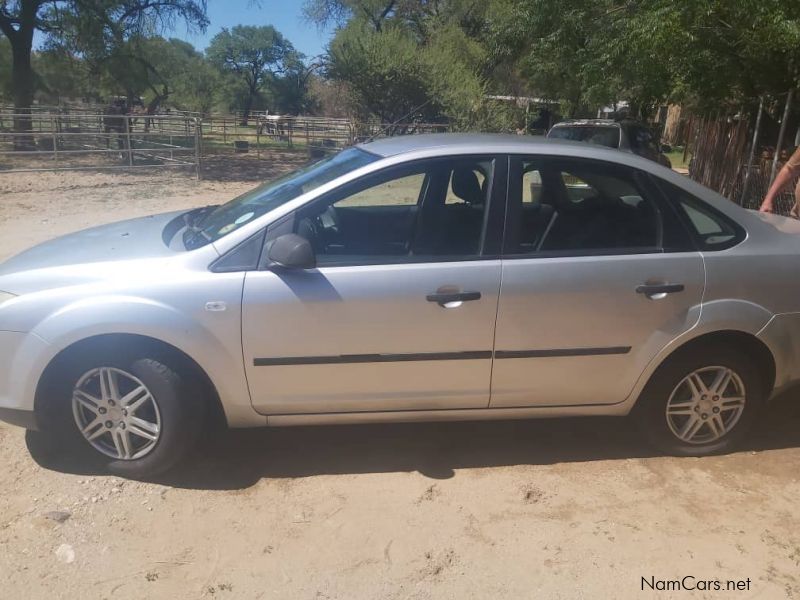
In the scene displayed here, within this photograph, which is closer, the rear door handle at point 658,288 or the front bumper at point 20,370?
the front bumper at point 20,370

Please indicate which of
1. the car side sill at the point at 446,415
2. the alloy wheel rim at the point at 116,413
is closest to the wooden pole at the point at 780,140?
the car side sill at the point at 446,415

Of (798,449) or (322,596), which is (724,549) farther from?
(322,596)

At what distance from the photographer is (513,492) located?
10.6 feet

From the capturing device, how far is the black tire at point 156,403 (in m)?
2.99

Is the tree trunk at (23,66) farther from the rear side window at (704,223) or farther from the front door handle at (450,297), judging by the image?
the rear side window at (704,223)

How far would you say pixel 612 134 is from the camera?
11047 mm

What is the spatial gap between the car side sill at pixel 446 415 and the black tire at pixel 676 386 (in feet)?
0.47

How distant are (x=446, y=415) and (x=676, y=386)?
119 cm

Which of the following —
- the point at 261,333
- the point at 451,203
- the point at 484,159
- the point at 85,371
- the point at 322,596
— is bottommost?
the point at 322,596

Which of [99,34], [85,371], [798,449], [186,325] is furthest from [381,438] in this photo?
[99,34]

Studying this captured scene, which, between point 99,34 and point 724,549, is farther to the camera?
point 99,34

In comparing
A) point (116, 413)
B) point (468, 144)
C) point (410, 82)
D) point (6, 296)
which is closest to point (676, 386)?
point (468, 144)

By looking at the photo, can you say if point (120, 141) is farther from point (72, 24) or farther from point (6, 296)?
point (6, 296)

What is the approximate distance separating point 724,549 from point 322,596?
5.67 feet
